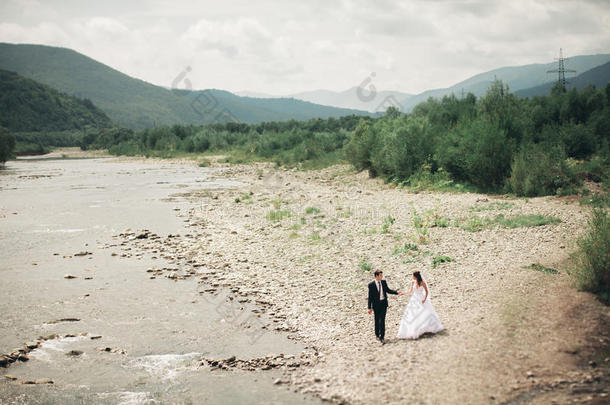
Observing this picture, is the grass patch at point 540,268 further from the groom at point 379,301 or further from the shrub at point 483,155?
the shrub at point 483,155

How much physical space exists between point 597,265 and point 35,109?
559ft

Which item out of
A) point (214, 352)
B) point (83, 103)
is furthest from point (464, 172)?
point (83, 103)

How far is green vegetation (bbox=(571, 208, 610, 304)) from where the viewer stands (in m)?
8.48

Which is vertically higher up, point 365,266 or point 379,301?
point 379,301

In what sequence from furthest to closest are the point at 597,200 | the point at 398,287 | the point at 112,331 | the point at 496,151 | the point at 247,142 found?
the point at 247,142 → the point at 496,151 → the point at 597,200 → the point at 398,287 → the point at 112,331

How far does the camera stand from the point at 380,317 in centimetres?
827

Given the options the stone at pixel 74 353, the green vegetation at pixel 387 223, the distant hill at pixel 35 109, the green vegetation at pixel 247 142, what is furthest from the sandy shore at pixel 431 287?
the distant hill at pixel 35 109

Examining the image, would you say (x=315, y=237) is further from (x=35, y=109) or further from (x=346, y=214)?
(x=35, y=109)

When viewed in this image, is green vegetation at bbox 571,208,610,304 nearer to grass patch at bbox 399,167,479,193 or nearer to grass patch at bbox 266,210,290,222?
grass patch at bbox 399,167,479,193

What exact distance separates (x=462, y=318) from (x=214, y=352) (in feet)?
16.1

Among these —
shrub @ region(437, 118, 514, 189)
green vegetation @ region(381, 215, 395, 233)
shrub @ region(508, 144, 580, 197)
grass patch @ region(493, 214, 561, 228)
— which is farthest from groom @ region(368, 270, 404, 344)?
shrub @ region(437, 118, 514, 189)

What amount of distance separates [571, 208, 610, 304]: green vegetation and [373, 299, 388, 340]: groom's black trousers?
13.3ft

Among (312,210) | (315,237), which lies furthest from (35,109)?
(315,237)

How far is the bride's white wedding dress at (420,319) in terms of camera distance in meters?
8.08
